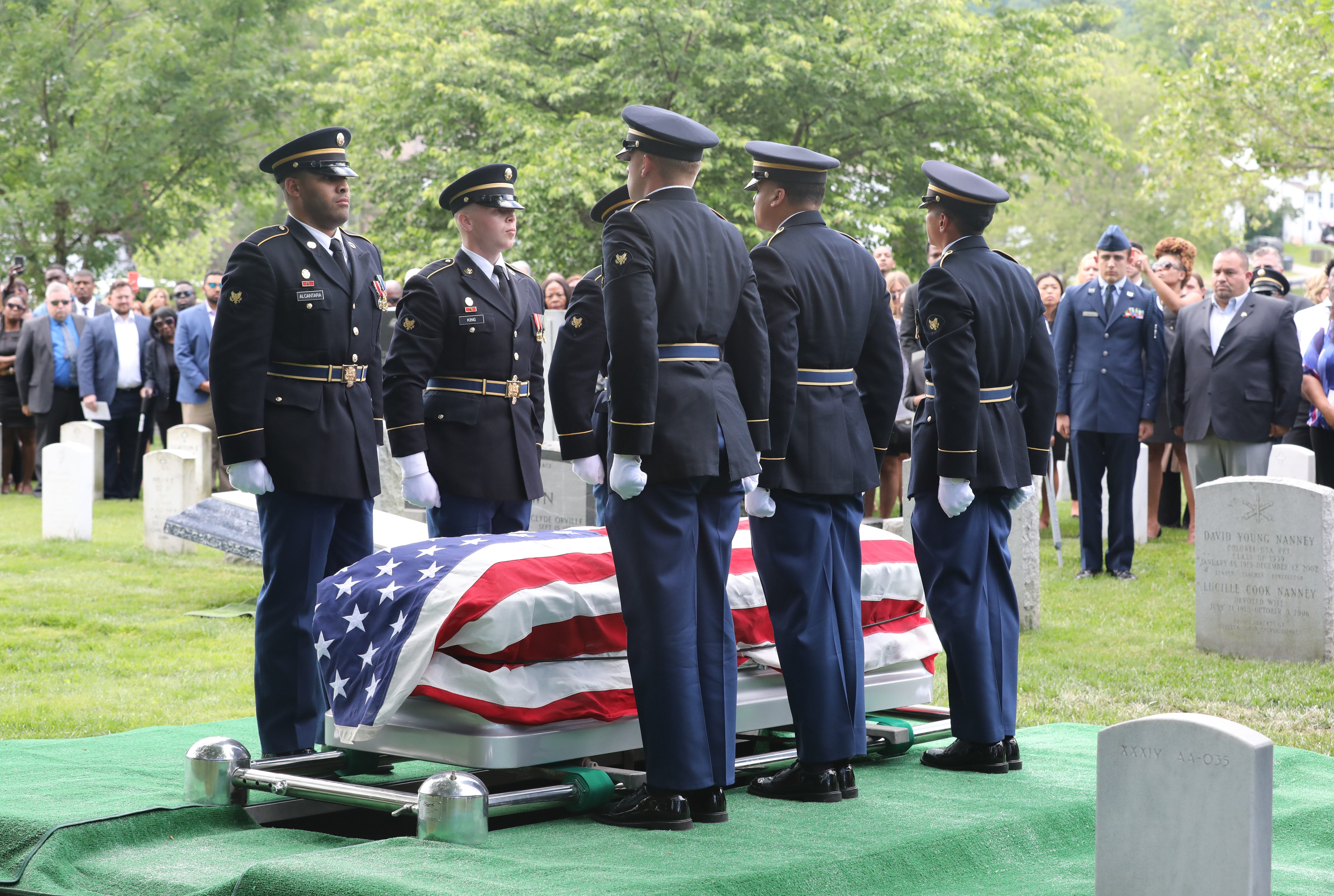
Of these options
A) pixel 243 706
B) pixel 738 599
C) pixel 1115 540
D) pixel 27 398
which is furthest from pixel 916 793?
pixel 27 398

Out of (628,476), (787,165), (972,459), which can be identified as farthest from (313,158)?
(972,459)

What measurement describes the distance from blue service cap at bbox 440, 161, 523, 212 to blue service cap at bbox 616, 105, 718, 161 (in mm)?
1285

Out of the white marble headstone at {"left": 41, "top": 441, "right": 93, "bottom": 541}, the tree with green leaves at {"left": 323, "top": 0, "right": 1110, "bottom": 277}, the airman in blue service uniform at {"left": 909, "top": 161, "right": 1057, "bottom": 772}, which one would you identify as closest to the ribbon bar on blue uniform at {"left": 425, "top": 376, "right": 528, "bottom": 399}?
the airman in blue service uniform at {"left": 909, "top": 161, "right": 1057, "bottom": 772}

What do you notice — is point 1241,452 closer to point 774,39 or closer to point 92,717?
point 92,717

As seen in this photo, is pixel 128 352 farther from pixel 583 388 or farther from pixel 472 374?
pixel 583 388

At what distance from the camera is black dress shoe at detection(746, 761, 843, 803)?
482cm

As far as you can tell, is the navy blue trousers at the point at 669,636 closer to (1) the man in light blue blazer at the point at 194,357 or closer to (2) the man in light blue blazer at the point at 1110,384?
(2) the man in light blue blazer at the point at 1110,384

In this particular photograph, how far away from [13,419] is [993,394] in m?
13.3

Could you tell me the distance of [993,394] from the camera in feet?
18.0

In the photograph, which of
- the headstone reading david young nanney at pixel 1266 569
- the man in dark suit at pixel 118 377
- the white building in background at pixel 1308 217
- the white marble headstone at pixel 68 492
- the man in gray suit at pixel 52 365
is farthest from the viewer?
the white building in background at pixel 1308 217

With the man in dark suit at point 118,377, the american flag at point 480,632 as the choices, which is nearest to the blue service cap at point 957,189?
the american flag at point 480,632

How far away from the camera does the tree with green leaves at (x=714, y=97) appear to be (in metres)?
21.2

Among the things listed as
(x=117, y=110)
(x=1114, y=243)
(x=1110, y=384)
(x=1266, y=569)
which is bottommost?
(x=1266, y=569)

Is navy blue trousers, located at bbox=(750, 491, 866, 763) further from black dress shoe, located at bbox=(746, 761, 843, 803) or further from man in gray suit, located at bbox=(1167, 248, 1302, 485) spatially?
man in gray suit, located at bbox=(1167, 248, 1302, 485)
